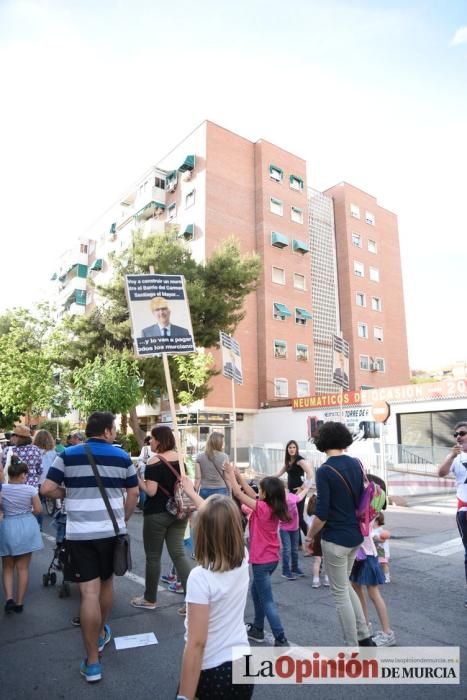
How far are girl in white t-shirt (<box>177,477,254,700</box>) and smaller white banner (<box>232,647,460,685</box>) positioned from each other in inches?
66.3

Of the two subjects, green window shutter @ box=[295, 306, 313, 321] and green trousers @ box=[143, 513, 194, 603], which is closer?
green trousers @ box=[143, 513, 194, 603]

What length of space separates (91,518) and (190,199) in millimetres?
33222

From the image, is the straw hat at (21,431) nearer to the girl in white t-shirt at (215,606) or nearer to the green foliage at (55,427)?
the girl in white t-shirt at (215,606)

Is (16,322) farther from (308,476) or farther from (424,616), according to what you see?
(424,616)

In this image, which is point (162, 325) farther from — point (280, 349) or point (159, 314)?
point (280, 349)

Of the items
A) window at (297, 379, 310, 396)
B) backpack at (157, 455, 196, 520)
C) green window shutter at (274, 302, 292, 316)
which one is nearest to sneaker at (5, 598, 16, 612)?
backpack at (157, 455, 196, 520)

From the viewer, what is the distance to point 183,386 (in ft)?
98.1

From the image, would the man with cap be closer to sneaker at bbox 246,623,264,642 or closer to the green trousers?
the green trousers

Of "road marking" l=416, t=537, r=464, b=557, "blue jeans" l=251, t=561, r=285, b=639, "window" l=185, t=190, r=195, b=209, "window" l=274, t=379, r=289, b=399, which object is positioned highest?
"window" l=185, t=190, r=195, b=209

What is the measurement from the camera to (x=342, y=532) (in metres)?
4.02

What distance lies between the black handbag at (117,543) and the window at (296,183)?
37.3m

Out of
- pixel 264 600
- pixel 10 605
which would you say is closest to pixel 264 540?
pixel 264 600

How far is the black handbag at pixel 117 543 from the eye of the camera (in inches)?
158

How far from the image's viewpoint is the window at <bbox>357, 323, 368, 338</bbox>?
4141cm
